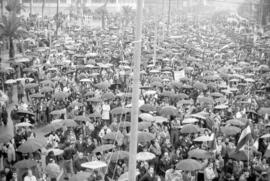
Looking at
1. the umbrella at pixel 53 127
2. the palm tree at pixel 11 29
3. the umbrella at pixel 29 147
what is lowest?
the umbrella at pixel 29 147

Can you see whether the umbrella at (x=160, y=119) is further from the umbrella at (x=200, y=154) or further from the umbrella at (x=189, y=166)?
the umbrella at (x=189, y=166)

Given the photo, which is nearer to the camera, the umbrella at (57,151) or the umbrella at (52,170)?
the umbrella at (52,170)

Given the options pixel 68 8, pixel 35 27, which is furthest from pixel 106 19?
pixel 35 27

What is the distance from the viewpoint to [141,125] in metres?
14.2

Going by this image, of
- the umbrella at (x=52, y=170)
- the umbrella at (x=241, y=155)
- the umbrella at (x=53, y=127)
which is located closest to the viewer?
the umbrella at (x=52, y=170)

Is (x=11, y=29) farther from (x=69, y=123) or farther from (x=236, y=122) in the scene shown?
(x=236, y=122)

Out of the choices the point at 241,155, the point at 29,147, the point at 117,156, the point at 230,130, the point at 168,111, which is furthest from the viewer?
the point at 168,111

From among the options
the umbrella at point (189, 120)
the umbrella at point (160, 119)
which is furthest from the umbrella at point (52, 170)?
the umbrella at point (189, 120)

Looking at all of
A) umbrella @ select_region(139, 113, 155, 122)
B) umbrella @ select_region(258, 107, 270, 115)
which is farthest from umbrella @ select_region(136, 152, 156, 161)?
umbrella @ select_region(258, 107, 270, 115)

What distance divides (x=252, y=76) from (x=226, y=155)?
13674 mm

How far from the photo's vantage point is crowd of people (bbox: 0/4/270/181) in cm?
1179

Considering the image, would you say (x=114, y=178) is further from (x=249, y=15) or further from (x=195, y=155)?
(x=249, y=15)

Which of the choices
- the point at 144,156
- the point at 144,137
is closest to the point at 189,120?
the point at 144,137

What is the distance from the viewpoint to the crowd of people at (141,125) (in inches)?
464
